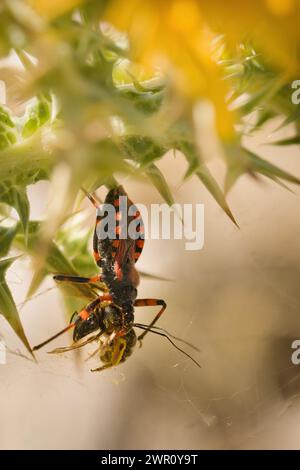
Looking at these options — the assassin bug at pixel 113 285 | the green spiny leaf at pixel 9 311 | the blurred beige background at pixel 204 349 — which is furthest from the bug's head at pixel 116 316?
the blurred beige background at pixel 204 349

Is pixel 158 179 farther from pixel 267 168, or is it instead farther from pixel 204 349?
pixel 204 349

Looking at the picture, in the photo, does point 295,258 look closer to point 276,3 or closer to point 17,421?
point 17,421

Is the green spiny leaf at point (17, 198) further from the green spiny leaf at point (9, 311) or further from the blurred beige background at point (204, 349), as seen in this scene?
the blurred beige background at point (204, 349)

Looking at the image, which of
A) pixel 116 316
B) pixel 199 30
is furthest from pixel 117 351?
pixel 199 30

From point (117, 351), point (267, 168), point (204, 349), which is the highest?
point (267, 168)

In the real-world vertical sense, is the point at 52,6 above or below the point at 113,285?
above

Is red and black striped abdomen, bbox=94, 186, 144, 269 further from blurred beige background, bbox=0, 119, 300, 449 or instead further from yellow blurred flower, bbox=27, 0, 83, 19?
blurred beige background, bbox=0, 119, 300, 449

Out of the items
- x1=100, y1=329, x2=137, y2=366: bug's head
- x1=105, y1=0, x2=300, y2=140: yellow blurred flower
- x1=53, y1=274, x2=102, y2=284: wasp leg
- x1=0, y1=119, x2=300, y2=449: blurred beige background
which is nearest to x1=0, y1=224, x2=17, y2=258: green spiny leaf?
x1=53, y1=274, x2=102, y2=284: wasp leg
